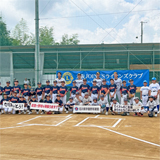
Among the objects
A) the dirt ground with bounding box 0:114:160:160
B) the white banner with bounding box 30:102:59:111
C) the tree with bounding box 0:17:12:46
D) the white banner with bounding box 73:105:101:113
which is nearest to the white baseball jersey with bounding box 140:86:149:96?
the white banner with bounding box 73:105:101:113

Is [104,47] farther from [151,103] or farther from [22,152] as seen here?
[22,152]

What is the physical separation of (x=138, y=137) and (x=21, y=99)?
7.38 m

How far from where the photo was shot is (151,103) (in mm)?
10852

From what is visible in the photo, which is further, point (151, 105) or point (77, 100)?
point (77, 100)

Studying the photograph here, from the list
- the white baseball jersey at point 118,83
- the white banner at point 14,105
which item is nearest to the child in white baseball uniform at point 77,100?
the white baseball jersey at point 118,83

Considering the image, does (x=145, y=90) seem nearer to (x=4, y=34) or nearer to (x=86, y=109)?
(x=86, y=109)

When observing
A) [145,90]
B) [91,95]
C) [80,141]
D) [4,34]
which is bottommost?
[80,141]

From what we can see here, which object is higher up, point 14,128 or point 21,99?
point 21,99

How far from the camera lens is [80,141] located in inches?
241

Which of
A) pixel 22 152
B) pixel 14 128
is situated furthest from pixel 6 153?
pixel 14 128

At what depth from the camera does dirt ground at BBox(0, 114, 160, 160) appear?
4.95 meters

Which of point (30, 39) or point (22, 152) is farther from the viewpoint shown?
point (30, 39)

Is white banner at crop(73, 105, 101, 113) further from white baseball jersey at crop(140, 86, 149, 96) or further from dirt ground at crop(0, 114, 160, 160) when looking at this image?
white baseball jersey at crop(140, 86, 149, 96)

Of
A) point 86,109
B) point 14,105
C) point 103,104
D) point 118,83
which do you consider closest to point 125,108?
point 103,104
